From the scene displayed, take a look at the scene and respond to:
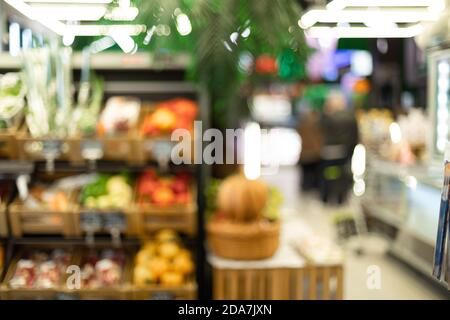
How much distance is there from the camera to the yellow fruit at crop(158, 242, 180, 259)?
3117 mm

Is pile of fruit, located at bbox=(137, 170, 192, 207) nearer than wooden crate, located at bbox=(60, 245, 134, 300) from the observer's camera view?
No

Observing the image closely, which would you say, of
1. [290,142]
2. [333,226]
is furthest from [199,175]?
[290,142]

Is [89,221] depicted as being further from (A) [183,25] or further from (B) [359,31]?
(A) [183,25]

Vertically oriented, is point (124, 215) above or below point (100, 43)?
below

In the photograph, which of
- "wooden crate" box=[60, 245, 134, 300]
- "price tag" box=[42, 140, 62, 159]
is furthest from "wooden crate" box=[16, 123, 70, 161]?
"wooden crate" box=[60, 245, 134, 300]

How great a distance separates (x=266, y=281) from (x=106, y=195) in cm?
103

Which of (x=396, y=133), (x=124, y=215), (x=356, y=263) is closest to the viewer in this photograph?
(x=124, y=215)

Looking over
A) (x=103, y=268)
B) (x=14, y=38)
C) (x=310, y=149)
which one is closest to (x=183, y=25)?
(x=14, y=38)

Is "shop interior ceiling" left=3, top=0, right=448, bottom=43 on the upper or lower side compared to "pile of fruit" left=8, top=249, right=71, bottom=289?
upper

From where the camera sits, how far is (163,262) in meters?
3.06

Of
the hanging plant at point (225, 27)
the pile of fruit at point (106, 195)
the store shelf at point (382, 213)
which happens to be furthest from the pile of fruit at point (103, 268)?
the store shelf at point (382, 213)

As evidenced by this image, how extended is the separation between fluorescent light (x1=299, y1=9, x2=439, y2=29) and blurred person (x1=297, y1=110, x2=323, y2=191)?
748cm

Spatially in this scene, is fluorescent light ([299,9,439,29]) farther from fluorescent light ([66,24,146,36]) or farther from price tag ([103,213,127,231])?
price tag ([103,213,127,231])
